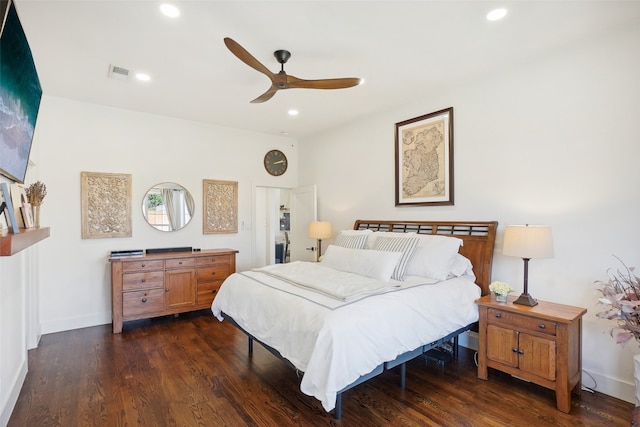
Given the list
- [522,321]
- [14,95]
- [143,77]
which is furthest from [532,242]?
[143,77]

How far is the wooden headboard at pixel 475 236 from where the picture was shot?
3.14 metres

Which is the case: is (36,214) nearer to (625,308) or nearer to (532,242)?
(532,242)

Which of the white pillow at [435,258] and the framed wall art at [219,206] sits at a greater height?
the framed wall art at [219,206]

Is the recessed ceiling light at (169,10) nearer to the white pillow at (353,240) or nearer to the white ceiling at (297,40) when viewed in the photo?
the white ceiling at (297,40)

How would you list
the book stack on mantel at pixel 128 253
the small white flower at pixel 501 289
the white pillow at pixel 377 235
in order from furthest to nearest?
the book stack on mantel at pixel 128 253 < the white pillow at pixel 377 235 < the small white flower at pixel 501 289

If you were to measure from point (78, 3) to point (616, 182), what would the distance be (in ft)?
13.8

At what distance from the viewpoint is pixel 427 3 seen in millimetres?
2148

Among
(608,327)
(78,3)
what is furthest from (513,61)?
(78,3)

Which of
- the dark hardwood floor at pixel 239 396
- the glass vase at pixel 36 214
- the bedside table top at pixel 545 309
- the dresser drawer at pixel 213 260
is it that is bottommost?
the dark hardwood floor at pixel 239 396

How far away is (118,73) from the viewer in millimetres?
3174

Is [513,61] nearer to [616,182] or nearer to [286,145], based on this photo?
[616,182]

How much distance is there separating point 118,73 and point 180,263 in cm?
236

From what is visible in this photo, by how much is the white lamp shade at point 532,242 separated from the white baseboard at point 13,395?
3869mm

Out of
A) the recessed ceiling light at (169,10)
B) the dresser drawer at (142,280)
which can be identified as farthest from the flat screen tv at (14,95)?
the dresser drawer at (142,280)
